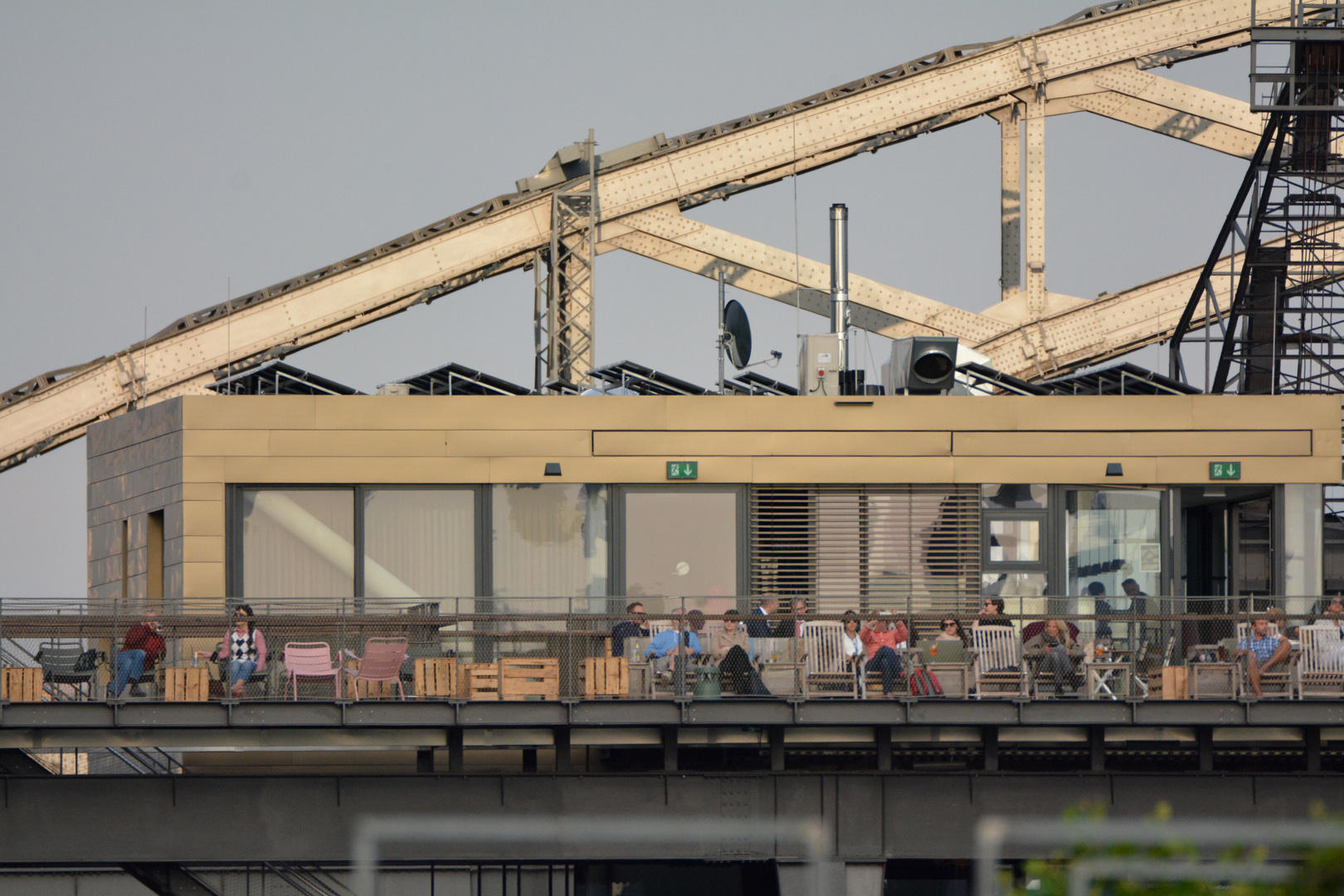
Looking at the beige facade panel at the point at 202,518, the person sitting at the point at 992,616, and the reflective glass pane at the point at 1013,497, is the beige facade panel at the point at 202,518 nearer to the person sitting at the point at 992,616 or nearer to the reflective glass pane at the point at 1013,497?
the person sitting at the point at 992,616

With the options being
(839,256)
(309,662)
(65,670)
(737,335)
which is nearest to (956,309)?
(839,256)

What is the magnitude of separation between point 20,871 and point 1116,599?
47.0ft

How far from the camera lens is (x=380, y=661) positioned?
68.5 ft

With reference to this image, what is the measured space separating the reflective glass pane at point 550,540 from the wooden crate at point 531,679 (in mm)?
3132

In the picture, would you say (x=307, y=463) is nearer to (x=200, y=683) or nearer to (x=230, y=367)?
(x=200, y=683)

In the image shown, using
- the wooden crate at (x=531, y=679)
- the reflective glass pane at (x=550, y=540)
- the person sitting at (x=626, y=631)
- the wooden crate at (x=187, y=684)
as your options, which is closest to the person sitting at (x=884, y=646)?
the person sitting at (x=626, y=631)

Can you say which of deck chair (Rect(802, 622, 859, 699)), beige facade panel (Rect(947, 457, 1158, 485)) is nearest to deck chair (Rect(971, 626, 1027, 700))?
deck chair (Rect(802, 622, 859, 699))

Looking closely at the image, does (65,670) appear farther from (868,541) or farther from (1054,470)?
(1054,470)

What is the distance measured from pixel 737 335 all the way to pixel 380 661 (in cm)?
885

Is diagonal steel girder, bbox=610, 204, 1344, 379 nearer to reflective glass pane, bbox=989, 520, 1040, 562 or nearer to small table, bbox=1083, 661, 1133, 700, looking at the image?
reflective glass pane, bbox=989, 520, 1040, 562

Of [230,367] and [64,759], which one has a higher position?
[230,367]

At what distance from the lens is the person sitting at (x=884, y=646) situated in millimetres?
20781

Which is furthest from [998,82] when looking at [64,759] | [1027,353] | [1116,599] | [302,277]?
[64,759]

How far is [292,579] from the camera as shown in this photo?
24.0m
